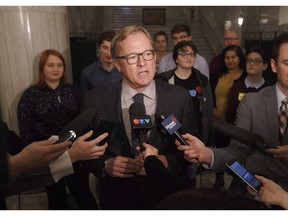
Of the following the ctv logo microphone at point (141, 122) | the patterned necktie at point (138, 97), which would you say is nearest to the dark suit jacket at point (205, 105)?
the patterned necktie at point (138, 97)

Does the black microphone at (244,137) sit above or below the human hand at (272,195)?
above

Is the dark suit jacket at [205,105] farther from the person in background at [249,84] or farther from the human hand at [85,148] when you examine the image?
the human hand at [85,148]

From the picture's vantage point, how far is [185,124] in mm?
1787

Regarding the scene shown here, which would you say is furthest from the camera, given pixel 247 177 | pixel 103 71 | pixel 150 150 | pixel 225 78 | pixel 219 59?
pixel 219 59

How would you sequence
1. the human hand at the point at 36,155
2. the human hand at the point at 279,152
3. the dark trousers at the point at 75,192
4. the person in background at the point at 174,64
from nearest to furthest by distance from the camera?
the human hand at the point at 36,155 → the human hand at the point at 279,152 → the dark trousers at the point at 75,192 → the person in background at the point at 174,64

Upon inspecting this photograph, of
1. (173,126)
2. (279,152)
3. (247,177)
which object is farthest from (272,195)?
(173,126)

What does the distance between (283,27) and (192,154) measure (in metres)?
11.2

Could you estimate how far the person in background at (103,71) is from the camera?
3047 millimetres

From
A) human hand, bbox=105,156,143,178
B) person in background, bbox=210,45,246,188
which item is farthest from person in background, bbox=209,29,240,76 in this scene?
human hand, bbox=105,156,143,178

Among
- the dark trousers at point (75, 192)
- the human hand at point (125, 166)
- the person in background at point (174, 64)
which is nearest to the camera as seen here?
the human hand at point (125, 166)

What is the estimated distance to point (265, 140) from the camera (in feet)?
5.48

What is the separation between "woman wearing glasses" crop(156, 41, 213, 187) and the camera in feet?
9.76

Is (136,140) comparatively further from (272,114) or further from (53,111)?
(53,111)

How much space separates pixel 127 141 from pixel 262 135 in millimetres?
749
